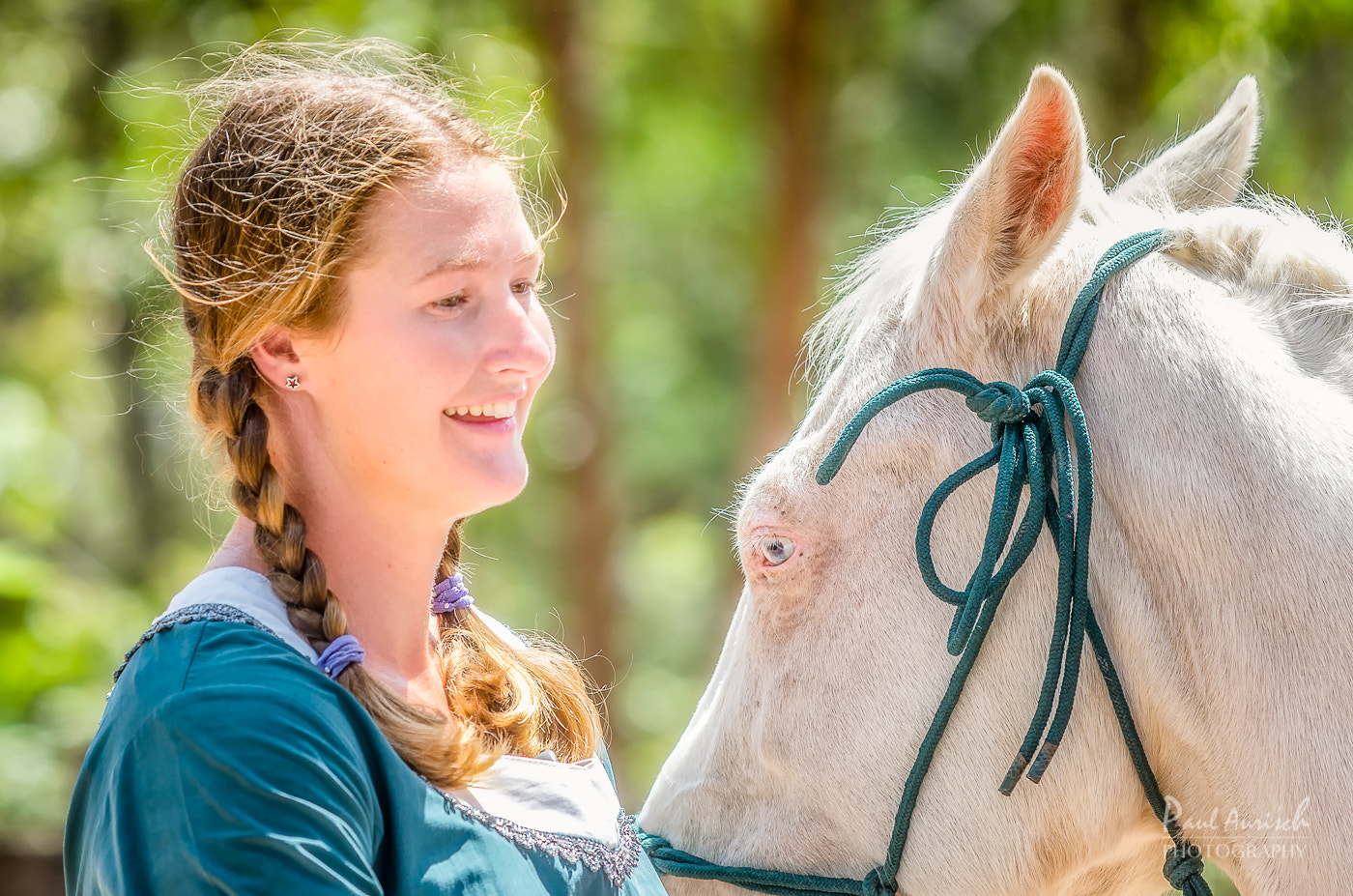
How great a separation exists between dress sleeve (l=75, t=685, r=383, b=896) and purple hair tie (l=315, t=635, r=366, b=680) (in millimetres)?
168

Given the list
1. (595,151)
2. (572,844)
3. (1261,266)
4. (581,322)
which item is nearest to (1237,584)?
(1261,266)

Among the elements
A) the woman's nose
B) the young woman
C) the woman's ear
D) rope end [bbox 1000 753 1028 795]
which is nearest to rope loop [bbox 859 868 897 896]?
rope end [bbox 1000 753 1028 795]

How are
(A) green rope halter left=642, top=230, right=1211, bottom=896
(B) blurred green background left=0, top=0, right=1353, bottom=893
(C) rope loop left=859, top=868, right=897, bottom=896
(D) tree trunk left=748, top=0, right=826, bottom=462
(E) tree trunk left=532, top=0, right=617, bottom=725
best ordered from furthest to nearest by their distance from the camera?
(D) tree trunk left=748, top=0, right=826, bottom=462 → (E) tree trunk left=532, top=0, right=617, bottom=725 → (B) blurred green background left=0, top=0, right=1353, bottom=893 → (C) rope loop left=859, top=868, right=897, bottom=896 → (A) green rope halter left=642, top=230, right=1211, bottom=896

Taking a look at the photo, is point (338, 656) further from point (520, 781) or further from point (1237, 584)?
point (1237, 584)

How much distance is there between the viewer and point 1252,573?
1465 millimetres

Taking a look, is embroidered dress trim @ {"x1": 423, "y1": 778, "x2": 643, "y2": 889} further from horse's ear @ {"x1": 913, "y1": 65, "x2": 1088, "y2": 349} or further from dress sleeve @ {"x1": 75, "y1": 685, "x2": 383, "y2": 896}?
horse's ear @ {"x1": 913, "y1": 65, "x2": 1088, "y2": 349}

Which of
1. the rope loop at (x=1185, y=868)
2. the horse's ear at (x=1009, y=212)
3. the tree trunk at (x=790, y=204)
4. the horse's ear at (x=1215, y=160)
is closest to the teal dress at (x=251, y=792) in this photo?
the rope loop at (x=1185, y=868)

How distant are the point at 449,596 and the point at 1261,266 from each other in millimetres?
1374

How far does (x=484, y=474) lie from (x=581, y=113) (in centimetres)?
597

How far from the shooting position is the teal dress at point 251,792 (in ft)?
3.91

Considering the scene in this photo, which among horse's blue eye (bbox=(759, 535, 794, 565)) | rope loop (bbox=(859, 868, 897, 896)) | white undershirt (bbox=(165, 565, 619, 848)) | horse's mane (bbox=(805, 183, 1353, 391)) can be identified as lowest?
rope loop (bbox=(859, 868, 897, 896))

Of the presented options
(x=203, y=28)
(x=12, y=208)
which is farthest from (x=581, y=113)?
(x=12, y=208)

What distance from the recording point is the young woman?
1.32m

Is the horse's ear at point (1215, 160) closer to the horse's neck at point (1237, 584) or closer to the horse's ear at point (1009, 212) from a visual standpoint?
the horse's ear at point (1009, 212)
